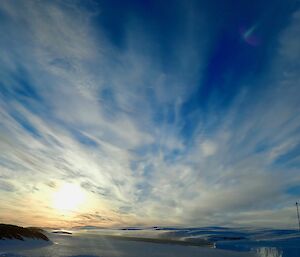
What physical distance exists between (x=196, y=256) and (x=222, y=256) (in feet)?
10.4

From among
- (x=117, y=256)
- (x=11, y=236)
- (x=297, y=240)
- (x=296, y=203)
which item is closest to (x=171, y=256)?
(x=117, y=256)

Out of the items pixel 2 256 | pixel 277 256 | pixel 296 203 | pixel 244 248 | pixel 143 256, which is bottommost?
pixel 2 256

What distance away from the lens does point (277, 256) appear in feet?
97.4

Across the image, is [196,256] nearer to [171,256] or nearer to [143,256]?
[171,256]

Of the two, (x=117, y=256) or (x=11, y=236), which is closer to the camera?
(x=117, y=256)

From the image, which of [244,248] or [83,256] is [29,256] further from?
[244,248]

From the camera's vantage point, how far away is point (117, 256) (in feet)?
68.7

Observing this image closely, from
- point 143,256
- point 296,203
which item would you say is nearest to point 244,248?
point 143,256

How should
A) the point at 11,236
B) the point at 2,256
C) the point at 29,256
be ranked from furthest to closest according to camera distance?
the point at 11,236 → the point at 29,256 → the point at 2,256

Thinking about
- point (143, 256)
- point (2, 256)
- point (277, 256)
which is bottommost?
point (2, 256)

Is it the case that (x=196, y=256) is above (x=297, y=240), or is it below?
below

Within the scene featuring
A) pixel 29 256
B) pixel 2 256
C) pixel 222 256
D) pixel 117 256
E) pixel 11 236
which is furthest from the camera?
pixel 11 236

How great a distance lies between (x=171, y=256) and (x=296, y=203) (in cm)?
7734

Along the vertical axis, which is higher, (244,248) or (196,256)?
(244,248)
